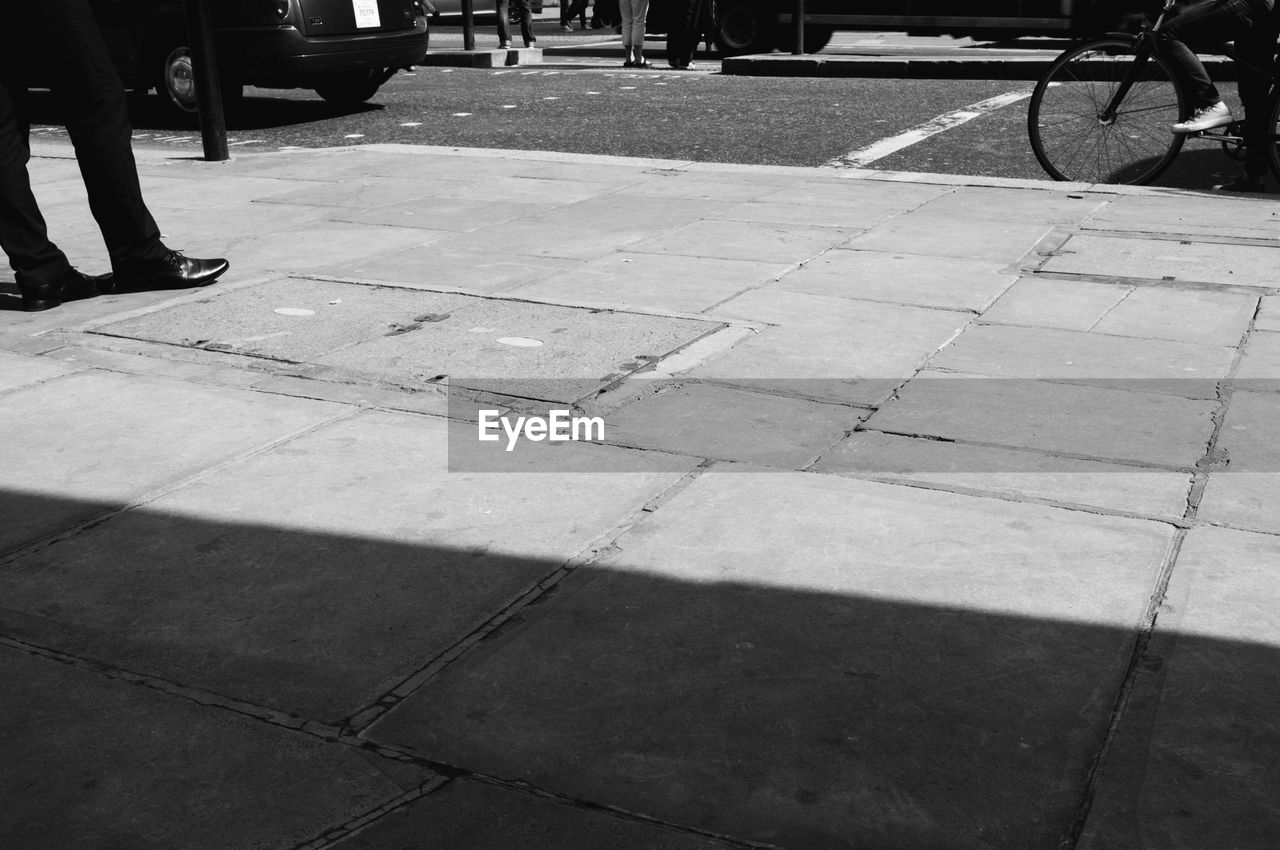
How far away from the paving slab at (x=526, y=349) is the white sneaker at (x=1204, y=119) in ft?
11.3

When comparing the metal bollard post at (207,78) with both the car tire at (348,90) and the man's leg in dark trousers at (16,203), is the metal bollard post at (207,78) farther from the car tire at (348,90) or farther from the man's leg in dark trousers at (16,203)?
the man's leg in dark trousers at (16,203)

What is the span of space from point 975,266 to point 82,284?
3.39m

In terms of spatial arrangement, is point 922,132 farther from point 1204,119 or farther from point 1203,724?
point 1203,724

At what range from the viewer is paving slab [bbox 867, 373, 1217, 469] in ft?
11.3

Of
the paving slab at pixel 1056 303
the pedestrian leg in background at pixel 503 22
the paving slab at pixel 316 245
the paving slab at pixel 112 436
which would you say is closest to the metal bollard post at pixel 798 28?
the pedestrian leg in background at pixel 503 22

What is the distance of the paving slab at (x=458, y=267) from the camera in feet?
17.1

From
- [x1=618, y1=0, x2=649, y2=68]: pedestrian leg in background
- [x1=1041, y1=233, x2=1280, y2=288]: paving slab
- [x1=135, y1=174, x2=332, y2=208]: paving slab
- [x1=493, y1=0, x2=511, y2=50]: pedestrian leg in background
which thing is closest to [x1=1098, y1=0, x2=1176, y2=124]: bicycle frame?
[x1=1041, y1=233, x2=1280, y2=288]: paving slab

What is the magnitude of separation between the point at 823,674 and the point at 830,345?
204 cm

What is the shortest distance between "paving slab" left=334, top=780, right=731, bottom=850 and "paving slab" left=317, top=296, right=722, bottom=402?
184 cm

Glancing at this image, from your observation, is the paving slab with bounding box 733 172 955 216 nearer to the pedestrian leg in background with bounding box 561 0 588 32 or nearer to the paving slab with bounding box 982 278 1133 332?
the paving slab with bounding box 982 278 1133 332

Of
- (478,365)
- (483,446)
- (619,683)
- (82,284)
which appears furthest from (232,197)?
(619,683)

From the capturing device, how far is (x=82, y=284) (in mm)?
5133

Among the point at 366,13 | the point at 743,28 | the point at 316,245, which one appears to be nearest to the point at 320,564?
the point at 316,245

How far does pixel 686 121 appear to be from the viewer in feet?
32.8
